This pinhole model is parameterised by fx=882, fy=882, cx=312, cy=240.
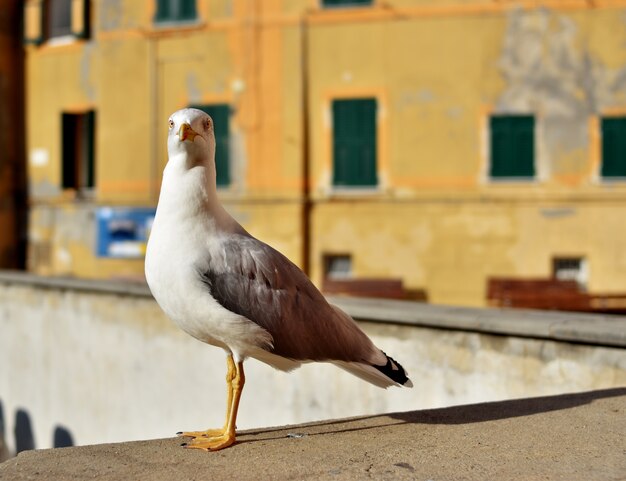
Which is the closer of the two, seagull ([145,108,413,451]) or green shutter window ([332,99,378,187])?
seagull ([145,108,413,451])

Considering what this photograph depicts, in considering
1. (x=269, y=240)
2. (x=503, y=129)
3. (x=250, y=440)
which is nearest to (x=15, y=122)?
(x=269, y=240)

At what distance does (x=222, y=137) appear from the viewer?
1797 cm

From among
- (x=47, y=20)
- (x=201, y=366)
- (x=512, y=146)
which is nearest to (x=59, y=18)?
(x=47, y=20)

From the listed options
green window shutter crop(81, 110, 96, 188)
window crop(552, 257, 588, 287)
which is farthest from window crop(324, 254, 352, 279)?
green window shutter crop(81, 110, 96, 188)

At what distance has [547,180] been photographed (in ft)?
53.5

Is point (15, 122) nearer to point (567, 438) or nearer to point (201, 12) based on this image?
point (201, 12)

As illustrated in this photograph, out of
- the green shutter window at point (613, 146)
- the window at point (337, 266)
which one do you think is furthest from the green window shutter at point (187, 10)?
the green shutter window at point (613, 146)

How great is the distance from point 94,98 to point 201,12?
344cm

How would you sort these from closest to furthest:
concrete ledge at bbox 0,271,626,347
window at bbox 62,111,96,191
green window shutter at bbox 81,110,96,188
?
concrete ledge at bbox 0,271,626,347
green window shutter at bbox 81,110,96,188
window at bbox 62,111,96,191

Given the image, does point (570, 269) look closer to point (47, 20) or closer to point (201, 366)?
point (201, 366)

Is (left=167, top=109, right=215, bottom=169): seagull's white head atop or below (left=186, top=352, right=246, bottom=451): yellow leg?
atop

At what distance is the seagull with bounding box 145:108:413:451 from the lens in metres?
4.07

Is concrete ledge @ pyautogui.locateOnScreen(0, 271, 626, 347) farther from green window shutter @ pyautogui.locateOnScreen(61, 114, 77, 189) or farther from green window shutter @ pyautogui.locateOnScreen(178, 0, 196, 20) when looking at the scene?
green window shutter @ pyautogui.locateOnScreen(61, 114, 77, 189)

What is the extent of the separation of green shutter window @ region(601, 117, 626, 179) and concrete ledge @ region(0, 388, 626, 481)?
40.1ft
